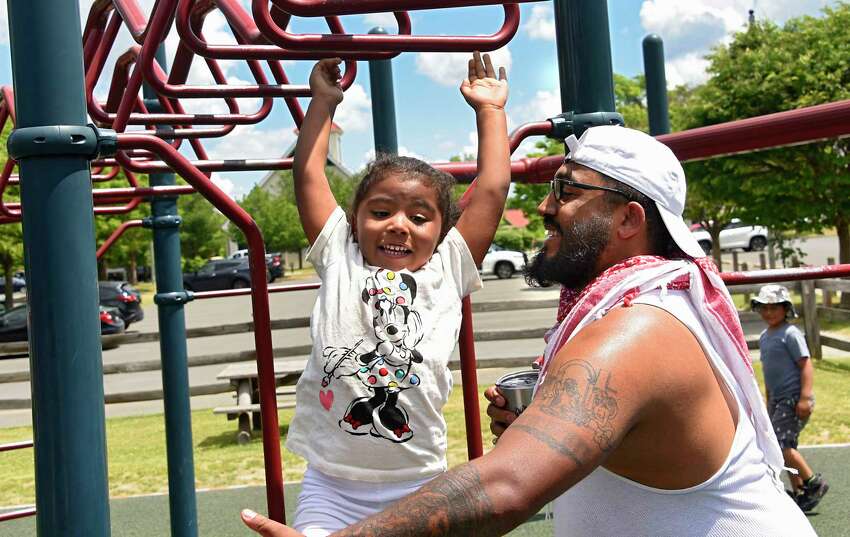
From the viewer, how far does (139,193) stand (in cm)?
301

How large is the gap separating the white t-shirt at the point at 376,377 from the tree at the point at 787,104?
10.8 m

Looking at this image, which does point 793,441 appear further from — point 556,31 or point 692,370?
point 692,370

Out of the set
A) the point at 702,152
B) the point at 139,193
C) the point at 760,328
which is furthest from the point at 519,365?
the point at 702,152

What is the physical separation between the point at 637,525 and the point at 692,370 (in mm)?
230

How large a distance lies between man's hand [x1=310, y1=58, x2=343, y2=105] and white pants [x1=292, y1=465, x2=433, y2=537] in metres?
0.82

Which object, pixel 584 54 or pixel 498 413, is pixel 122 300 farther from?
pixel 498 413

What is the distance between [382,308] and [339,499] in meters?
0.38

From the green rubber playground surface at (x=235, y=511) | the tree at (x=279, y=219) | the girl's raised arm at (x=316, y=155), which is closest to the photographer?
the girl's raised arm at (x=316, y=155)

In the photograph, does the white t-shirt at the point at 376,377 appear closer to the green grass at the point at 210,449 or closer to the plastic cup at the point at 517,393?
the plastic cup at the point at 517,393

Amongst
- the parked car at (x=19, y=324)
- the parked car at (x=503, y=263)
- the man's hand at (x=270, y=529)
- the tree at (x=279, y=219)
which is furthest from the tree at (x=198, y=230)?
the man's hand at (x=270, y=529)

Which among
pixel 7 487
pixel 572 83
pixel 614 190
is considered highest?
pixel 572 83

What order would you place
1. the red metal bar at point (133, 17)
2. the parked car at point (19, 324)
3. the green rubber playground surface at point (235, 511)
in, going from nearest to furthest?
the red metal bar at point (133, 17), the green rubber playground surface at point (235, 511), the parked car at point (19, 324)

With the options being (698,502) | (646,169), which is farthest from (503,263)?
(698,502)

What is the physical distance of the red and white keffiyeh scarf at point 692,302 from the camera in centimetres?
127
